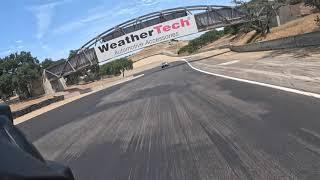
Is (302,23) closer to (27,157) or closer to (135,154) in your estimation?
(135,154)

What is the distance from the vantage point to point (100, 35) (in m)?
72.2

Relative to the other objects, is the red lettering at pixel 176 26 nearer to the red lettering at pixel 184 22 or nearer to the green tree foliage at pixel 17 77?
the red lettering at pixel 184 22

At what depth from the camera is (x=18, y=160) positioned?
2.88 m

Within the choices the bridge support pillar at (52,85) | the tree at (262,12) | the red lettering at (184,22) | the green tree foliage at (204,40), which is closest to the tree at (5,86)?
the bridge support pillar at (52,85)

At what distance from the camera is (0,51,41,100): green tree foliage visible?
98.9 metres

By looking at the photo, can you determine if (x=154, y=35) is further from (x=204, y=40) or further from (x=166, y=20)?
(x=204, y=40)

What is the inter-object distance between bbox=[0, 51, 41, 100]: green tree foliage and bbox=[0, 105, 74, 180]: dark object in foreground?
98.5 m

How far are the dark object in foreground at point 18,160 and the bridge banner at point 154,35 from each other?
6749 cm

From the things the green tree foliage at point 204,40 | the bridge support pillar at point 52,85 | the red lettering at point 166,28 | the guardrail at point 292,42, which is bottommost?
the green tree foliage at point 204,40

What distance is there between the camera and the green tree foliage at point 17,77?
98.9 m

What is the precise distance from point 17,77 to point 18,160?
3943 inches

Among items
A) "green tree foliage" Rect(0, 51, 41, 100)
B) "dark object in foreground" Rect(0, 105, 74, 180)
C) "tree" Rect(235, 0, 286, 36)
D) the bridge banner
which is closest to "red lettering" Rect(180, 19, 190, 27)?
the bridge banner

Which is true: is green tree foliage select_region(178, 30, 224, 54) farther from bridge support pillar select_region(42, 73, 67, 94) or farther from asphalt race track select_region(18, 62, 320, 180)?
asphalt race track select_region(18, 62, 320, 180)

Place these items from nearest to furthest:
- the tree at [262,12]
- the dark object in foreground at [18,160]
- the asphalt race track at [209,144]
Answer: the dark object in foreground at [18,160] < the asphalt race track at [209,144] < the tree at [262,12]
